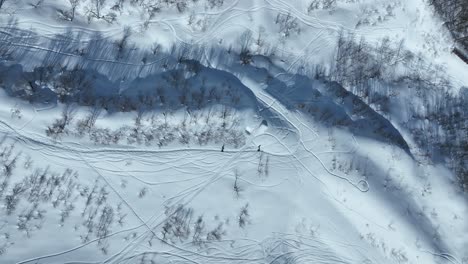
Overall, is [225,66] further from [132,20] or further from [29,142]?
[29,142]

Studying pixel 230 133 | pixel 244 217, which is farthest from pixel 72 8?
pixel 244 217

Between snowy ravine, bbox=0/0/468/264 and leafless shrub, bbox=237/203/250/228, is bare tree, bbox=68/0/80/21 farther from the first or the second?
leafless shrub, bbox=237/203/250/228

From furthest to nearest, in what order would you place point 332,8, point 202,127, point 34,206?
point 332,8
point 202,127
point 34,206

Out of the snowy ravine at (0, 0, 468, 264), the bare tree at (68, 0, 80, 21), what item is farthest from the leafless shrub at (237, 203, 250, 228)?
the bare tree at (68, 0, 80, 21)

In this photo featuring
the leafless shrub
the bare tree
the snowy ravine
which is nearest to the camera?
the snowy ravine

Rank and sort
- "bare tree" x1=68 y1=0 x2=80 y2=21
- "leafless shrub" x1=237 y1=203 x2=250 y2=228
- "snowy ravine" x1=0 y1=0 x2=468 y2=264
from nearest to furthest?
1. "snowy ravine" x1=0 y1=0 x2=468 y2=264
2. "leafless shrub" x1=237 y1=203 x2=250 y2=228
3. "bare tree" x1=68 y1=0 x2=80 y2=21

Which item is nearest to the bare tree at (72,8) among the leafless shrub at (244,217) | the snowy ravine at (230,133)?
the snowy ravine at (230,133)

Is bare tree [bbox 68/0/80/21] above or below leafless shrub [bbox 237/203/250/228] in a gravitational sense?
above

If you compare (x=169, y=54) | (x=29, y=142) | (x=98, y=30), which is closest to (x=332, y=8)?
(x=169, y=54)
